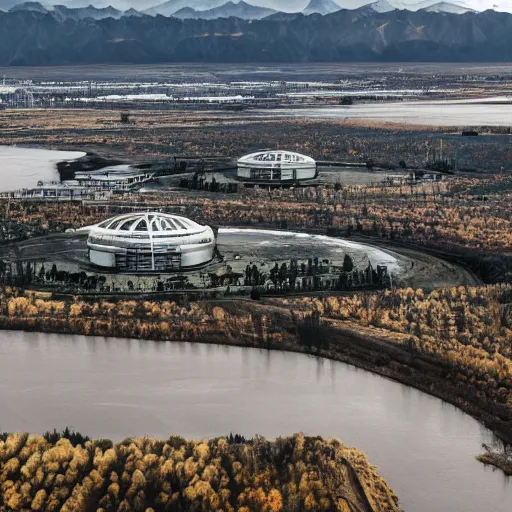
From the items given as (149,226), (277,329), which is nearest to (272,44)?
(149,226)

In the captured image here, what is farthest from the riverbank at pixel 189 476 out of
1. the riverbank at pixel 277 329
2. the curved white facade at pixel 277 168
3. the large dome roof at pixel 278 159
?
the large dome roof at pixel 278 159

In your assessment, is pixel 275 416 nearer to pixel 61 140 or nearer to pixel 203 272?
pixel 203 272

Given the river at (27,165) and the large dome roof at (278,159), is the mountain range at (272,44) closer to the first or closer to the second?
the river at (27,165)

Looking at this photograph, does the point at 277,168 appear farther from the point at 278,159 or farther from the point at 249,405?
the point at 249,405

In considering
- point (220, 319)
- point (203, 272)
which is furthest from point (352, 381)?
point (203, 272)

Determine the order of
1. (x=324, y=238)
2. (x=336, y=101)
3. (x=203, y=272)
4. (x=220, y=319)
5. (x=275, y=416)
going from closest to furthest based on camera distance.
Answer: (x=275, y=416) → (x=220, y=319) → (x=203, y=272) → (x=324, y=238) → (x=336, y=101)

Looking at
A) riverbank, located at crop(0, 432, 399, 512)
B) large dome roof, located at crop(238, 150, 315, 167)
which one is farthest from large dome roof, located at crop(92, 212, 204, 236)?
large dome roof, located at crop(238, 150, 315, 167)
